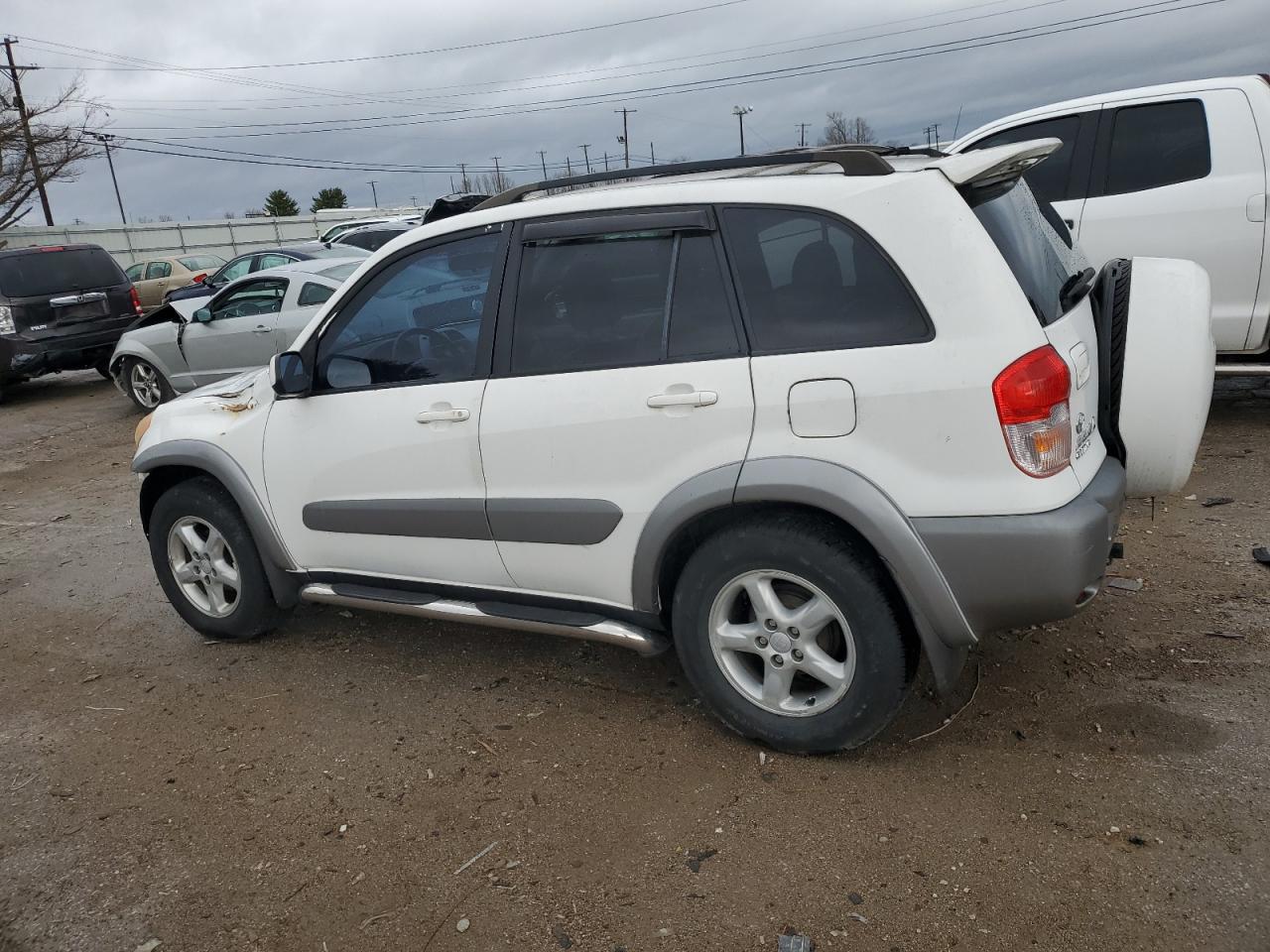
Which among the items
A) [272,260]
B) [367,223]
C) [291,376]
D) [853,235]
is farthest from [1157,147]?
[367,223]

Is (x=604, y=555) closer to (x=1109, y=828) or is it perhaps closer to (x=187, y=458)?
(x=1109, y=828)

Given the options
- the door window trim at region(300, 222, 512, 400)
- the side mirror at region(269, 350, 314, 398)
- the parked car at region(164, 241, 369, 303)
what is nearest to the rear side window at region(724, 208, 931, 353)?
the door window trim at region(300, 222, 512, 400)

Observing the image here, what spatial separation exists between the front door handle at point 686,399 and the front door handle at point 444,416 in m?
0.77

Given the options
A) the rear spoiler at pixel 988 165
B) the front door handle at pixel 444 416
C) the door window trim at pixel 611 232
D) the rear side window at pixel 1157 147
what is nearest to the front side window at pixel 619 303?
the door window trim at pixel 611 232

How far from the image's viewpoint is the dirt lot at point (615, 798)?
8.29ft

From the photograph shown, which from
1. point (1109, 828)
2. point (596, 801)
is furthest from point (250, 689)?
point (1109, 828)

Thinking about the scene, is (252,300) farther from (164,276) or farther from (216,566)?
(164,276)

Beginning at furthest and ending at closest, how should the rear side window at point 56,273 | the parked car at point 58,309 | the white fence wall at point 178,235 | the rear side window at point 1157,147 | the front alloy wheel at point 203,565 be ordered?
the white fence wall at point 178,235 < the rear side window at point 56,273 < the parked car at point 58,309 < the rear side window at point 1157,147 < the front alloy wheel at point 203,565

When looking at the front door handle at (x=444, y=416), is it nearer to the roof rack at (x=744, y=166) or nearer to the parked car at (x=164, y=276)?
the roof rack at (x=744, y=166)

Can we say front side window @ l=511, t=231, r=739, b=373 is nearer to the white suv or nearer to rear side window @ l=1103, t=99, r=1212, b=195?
the white suv

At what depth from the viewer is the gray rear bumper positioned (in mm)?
2639

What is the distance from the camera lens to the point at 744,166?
3.29 m

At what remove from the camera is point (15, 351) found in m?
11.5

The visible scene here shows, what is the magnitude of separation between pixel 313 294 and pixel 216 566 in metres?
5.45
